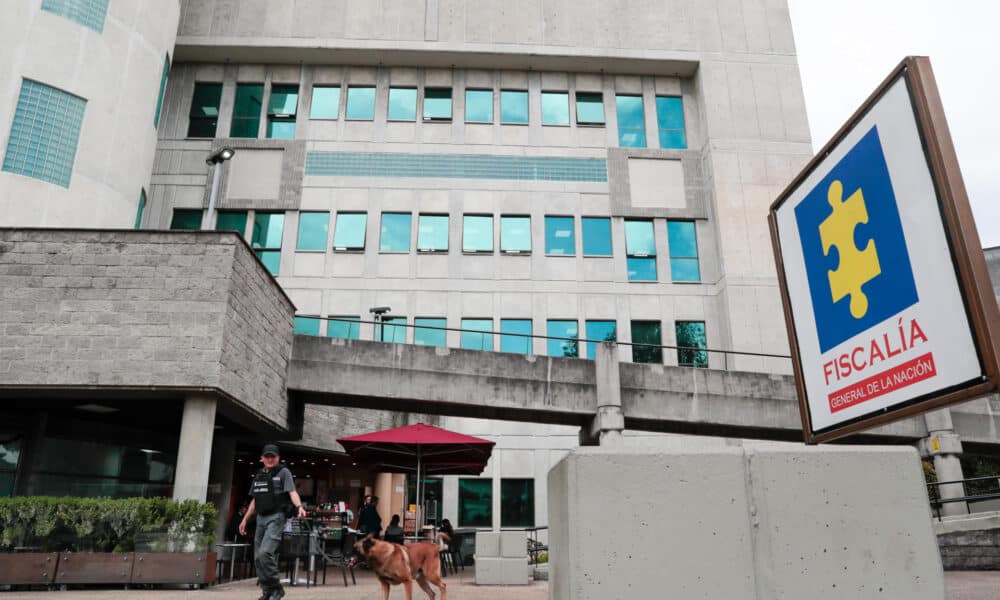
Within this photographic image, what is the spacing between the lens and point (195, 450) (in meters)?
12.1

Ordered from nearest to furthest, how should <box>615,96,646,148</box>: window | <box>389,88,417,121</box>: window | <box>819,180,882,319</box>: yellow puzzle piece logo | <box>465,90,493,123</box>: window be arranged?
1. <box>819,180,882,319</box>: yellow puzzle piece logo
2. <box>389,88,417,121</box>: window
3. <box>465,90,493,123</box>: window
4. <box>615,96,646,148</box>: window

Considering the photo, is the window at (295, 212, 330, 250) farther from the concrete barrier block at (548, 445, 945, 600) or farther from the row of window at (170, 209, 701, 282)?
the concrete barrier block at (548, 445, 945, 600)

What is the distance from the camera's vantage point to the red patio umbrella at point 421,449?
1392 centimetres

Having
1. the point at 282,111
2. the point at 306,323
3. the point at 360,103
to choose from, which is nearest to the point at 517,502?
the point at 306,323

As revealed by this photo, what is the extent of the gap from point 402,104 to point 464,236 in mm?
6872

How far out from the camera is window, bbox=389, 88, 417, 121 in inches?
1159

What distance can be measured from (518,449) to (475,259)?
308 inches

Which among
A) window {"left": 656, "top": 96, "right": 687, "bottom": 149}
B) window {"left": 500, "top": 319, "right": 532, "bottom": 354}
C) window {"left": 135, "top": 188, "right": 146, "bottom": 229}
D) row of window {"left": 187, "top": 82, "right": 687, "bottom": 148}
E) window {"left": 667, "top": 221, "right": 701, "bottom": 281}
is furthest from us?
window {"left": 656, "top": 96, "right": 687, "bottom": 149}

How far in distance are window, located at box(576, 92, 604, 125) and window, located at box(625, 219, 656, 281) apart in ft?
16.1

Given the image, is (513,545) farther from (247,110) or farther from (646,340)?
(247,110)

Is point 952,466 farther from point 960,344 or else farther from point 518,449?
point 960,344

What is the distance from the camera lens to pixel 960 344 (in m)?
3.05

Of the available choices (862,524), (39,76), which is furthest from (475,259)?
(862,524)

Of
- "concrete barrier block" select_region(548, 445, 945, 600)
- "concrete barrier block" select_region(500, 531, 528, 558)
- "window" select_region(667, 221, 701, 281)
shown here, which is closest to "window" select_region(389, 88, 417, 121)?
"window" select_region(667, 221, 701, 281)
